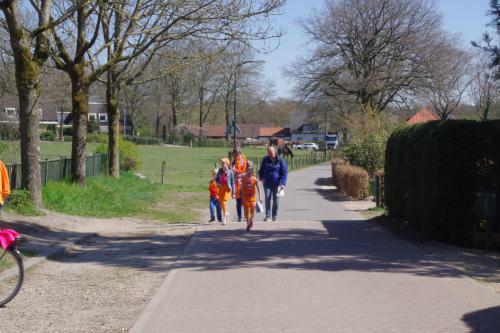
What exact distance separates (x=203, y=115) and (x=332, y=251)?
93.2m

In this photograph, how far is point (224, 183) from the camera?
15.8 meters

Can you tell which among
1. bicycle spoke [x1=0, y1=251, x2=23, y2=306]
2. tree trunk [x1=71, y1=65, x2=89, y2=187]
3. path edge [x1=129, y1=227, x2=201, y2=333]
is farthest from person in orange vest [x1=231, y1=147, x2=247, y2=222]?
bicycle spoke [x1=0, y1=251, x2=23, y2=306]

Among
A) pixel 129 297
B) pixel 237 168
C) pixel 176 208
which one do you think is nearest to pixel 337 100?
pixel 176 208

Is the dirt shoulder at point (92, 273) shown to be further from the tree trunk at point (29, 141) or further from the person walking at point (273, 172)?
the person walking at point (273, 172)

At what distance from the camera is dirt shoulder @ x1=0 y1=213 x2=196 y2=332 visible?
7.03 meters

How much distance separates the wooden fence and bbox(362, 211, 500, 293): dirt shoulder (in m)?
8.67

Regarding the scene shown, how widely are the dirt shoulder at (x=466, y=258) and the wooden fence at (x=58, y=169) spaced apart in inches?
341

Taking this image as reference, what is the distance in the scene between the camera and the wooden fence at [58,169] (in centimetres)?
1614

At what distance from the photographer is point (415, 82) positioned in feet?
149

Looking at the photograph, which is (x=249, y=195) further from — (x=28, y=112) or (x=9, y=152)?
(x=9, y=152)

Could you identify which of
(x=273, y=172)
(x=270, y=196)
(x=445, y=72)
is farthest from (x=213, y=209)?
(x=445, y=72)

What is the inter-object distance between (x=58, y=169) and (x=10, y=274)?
517 inches

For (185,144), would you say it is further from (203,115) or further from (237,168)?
(237,168)

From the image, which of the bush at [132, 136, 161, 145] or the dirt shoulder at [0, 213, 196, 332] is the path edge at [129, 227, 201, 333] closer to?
the dirt shoulder at [0, 213, 196, 332]
